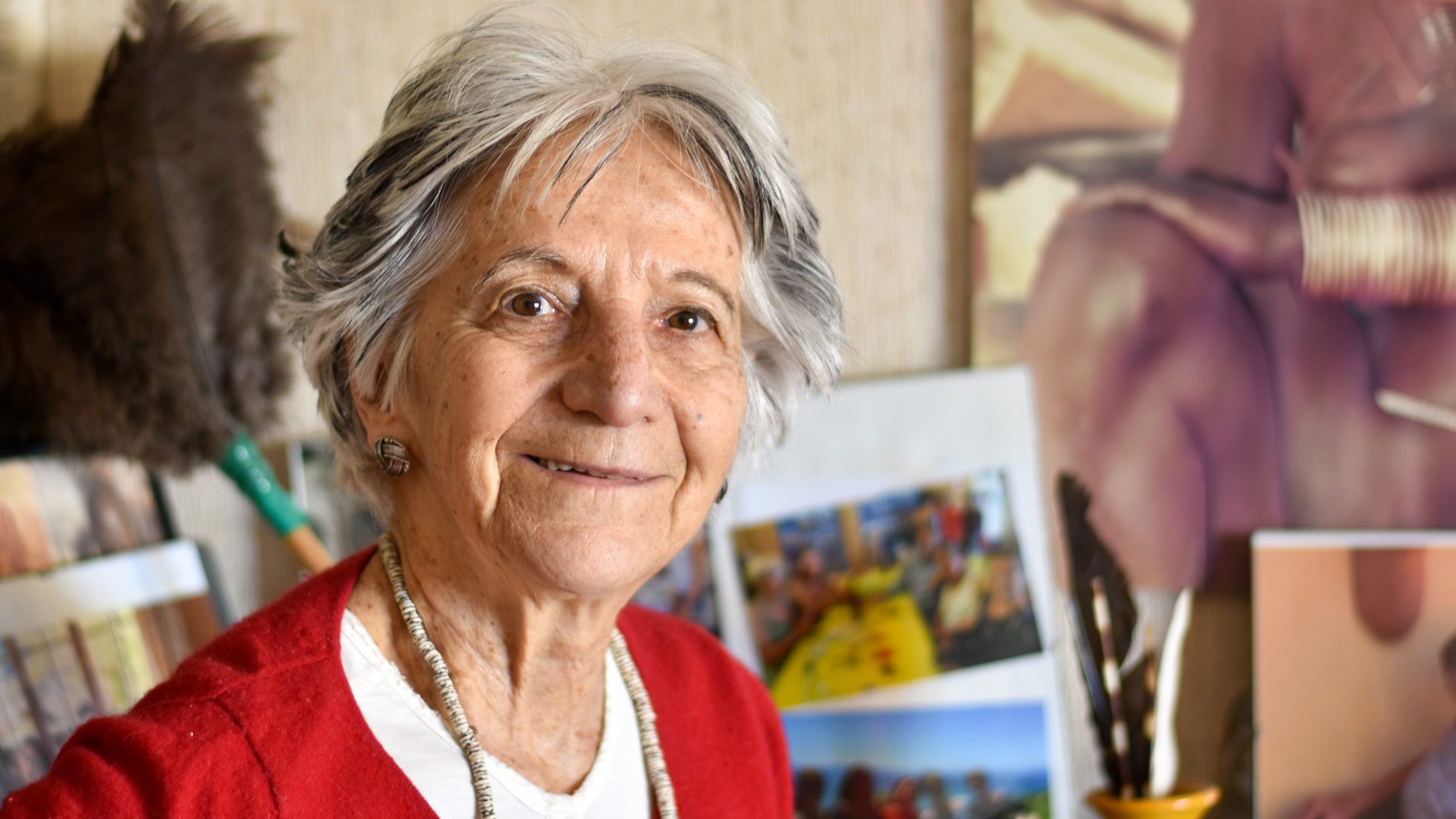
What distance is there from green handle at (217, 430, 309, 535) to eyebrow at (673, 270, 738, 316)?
0.72m

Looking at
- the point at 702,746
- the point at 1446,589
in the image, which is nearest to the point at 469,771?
the point at 702,746

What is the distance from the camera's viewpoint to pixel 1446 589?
1298mm

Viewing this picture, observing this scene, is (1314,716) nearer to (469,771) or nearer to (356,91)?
(469,771)

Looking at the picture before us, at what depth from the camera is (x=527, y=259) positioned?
2.73 feet

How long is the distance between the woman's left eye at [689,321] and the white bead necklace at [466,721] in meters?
0.33

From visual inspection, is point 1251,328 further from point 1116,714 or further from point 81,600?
point 81,600

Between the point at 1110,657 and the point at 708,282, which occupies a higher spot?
the point at 708,282

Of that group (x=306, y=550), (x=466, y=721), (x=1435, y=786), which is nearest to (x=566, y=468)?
(x=466, y=721)

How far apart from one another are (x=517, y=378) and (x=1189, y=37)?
1.02 metres

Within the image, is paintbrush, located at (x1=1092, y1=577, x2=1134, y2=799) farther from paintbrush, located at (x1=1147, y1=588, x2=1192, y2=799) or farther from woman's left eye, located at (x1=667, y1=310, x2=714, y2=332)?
woman's left eye, located at (x1=667, y1=310, x2=714, y2=332)

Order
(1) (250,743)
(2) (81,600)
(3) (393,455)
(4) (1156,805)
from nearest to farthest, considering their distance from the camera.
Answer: (1) (250,743), (3) (393,455), (4) (1156,805), (2) (81,600)

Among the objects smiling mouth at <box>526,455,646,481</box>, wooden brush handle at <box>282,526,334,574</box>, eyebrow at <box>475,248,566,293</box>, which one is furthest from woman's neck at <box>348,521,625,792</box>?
wooden brush handle at <box>282,526,334,574</box>

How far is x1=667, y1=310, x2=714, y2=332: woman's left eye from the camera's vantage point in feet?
2.96

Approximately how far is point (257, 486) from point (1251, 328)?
4.21ft
